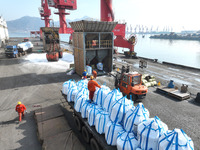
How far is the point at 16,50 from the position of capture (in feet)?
96.7

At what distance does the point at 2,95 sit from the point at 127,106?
12.3m

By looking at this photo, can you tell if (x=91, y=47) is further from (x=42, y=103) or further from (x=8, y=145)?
(x=8, y=145)

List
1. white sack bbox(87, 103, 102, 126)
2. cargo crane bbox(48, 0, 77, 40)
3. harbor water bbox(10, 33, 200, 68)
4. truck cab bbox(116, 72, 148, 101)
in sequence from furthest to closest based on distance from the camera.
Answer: cargo crane bbox(48, 0, 77, 40)
harbor water bbox(10, 33, 200, 68)
truck cab bbox(116, 72, 148, 101)
white sack bbox(87, 103, 102, 126)

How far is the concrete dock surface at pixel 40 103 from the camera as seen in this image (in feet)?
23.8

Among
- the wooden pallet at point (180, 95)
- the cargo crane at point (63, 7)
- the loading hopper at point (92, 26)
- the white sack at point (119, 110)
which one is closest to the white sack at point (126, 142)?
the white sack at point (119, 110)

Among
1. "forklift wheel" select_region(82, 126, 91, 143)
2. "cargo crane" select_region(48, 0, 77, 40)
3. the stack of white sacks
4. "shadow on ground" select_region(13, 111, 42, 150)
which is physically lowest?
"shadow on ground" select_region(13, 111, 42, 150)

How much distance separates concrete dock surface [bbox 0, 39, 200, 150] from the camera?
7246mm

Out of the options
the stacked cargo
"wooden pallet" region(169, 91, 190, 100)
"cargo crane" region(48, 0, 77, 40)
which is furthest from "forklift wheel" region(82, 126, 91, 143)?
"cargo crane" region(48, 0, 77, 40)

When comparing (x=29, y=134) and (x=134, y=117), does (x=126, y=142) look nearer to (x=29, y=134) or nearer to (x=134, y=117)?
(x=134, y=117)

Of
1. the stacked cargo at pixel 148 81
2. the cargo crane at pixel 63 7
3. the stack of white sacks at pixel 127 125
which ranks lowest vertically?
the stacked cargo at pixel 148 81

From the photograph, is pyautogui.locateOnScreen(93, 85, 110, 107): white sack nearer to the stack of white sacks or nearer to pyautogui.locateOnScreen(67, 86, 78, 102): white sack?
the stack of white sacks

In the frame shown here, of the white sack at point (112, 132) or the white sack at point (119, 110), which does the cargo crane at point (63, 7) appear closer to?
the white sack at point (119, 110)

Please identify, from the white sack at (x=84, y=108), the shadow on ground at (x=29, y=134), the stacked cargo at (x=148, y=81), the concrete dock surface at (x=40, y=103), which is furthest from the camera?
the stacked cargo at (x=148, y=81)

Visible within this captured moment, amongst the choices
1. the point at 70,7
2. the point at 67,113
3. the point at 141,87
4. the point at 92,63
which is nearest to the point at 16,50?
the point at 92,63
